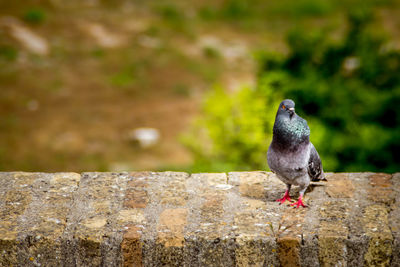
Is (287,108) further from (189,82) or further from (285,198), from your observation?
(189,82)

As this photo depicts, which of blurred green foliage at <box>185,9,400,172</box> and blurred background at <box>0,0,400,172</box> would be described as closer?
blurred green foliage at <box>185,9,400,172</box>

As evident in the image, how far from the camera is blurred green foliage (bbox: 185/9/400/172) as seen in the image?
7.48m

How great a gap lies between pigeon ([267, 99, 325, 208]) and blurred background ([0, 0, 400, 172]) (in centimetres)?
394

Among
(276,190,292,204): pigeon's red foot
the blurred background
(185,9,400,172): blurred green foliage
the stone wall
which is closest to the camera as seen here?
the stone wall

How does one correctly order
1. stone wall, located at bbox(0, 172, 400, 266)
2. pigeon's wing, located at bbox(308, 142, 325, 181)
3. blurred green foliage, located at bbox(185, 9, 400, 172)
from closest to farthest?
stone wall, located at bbox(0, 172, 400, 266), pigeon's wing, located at bbox(308, 142, 325, 181), blurred green foliage, located at bbox(185, 9, 400, 172)

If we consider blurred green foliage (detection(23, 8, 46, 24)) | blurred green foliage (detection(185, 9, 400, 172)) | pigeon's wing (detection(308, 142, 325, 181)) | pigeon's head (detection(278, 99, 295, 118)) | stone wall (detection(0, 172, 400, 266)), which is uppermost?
blurred green foliage (detection(23, 8, 46, 24))

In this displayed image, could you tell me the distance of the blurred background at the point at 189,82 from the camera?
7902mm

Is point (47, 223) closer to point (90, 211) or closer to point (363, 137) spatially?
point (90, 211)

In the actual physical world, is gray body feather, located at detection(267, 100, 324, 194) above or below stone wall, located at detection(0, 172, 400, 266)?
above

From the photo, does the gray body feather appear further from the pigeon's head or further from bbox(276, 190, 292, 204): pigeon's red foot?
bbox(276, 190, 292, 204): pigeon's red foot

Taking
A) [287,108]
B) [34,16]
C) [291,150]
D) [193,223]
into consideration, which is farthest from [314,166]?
[34,16]

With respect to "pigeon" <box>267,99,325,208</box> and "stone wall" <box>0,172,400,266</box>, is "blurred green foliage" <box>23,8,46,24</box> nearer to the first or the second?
"stone wall" <box>0,172,400,266</box>

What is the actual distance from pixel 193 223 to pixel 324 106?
5.42 meters

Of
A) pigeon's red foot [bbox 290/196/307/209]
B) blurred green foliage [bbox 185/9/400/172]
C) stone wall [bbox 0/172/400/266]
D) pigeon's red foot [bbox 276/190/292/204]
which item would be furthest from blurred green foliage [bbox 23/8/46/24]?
pigeon's red foot [bbox 290/196/307/209]
